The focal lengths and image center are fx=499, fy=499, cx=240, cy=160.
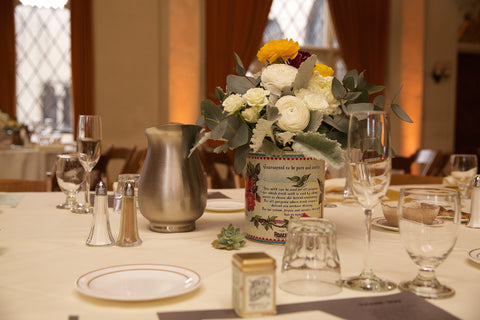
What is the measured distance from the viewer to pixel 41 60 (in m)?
5.87

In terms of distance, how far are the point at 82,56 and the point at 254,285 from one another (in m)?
5.34

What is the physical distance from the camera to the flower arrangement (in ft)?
3.38

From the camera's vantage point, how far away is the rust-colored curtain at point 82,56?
18.0 feet

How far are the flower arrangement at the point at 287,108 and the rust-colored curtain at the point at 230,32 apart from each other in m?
4.82

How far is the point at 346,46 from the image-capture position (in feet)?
22.3

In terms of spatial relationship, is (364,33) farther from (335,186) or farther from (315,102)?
(315,102)

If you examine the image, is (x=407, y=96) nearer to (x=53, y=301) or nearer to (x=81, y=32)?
(x=81, y=32)

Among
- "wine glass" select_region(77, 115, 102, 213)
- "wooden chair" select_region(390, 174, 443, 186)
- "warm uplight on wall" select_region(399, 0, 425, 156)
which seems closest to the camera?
"wine glass" select_region(77, 115, 102, 213)

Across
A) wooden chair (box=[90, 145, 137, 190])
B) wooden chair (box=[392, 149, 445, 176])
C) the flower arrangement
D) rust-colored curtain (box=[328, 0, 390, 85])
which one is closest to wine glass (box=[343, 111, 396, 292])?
the flower arrangement

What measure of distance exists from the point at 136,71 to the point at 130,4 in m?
0.74

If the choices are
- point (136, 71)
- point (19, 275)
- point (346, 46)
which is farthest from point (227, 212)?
point (346, 46)

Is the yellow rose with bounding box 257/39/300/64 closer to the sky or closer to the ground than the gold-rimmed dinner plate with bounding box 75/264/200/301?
closer to the sky

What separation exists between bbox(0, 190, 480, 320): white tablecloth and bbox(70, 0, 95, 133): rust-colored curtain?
14.1ft

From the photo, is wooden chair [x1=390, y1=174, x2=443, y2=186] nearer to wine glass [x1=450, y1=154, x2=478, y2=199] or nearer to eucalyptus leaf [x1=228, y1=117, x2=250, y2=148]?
wine glass [x1=450, y1=154, x2=478, y2=199]
